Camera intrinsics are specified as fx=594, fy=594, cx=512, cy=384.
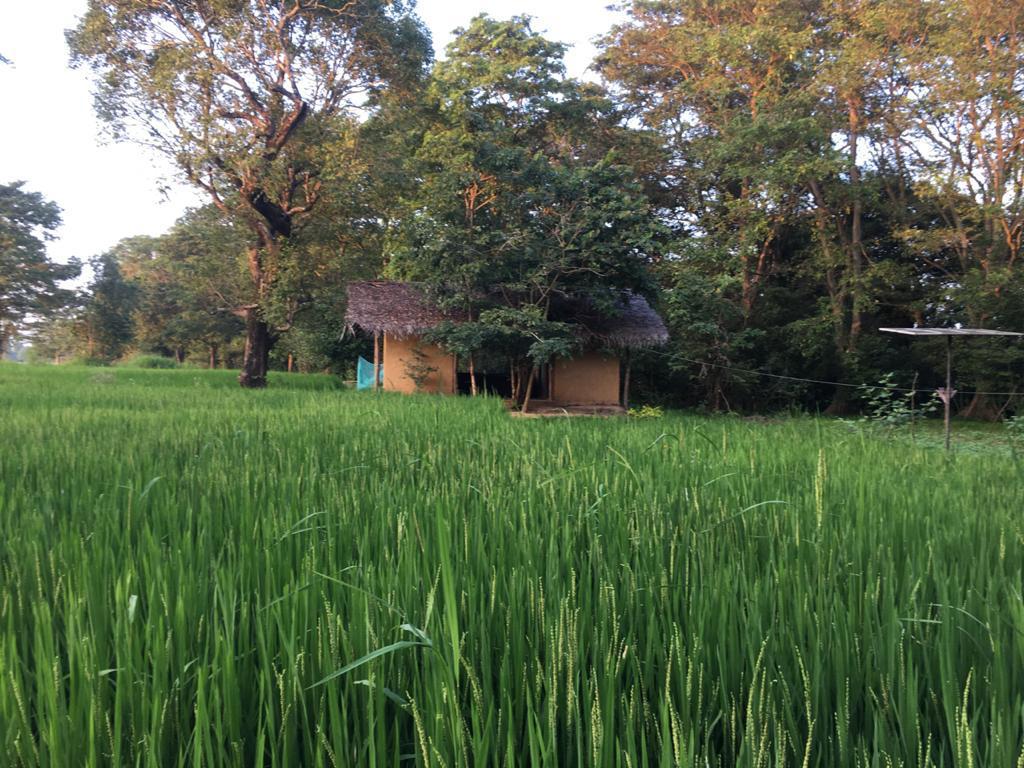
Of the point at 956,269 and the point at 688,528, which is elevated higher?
the point at 956,269

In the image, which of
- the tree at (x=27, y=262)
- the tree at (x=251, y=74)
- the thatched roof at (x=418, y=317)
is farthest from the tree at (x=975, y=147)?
the tree at (x=27, y=262)

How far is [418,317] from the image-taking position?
13.7m

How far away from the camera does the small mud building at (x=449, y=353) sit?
535 inches

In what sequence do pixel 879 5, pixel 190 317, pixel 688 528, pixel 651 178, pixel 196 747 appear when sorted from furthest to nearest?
pixel 190 317 → pixel 651 178 → pixel 879 5 → pixel 688 528 → pixel 196 747

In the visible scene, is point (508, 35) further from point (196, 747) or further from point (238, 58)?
point (196, 747)

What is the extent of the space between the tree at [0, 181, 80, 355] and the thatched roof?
20.4 m

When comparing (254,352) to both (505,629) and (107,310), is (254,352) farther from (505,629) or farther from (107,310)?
(107,310)

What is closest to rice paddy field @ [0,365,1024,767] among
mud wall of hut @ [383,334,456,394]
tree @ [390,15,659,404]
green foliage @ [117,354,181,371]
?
tree @ [390,15,659,404]

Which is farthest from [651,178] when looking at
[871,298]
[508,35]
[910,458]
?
[910,458]

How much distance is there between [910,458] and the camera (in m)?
4.25

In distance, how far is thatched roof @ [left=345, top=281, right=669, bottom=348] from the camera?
13391mm

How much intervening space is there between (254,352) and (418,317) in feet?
14.7

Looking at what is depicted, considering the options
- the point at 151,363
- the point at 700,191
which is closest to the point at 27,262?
the point at 151,363

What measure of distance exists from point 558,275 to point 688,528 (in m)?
11.3
